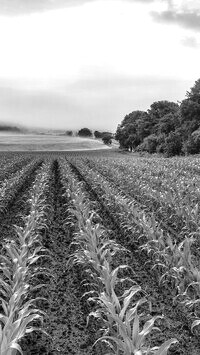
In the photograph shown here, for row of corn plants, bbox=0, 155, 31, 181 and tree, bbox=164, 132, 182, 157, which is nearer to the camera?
row of corn plants, bbox=0, 155, 31, 181

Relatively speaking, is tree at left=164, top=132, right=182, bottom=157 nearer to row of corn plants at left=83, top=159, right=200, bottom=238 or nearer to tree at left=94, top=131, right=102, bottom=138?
row of corn plants at left=83, top=159, right=200, bottom=238

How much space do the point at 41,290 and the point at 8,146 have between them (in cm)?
8329

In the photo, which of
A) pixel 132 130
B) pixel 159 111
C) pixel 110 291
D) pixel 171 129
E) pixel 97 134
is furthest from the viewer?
pixel 97 134

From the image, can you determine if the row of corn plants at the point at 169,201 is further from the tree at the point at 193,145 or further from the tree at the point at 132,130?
the tree at the point at 132,130

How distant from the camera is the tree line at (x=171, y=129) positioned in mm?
51844

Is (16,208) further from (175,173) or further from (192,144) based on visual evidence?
(192,144)

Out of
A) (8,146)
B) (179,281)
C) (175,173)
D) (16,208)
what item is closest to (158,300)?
(179,281)

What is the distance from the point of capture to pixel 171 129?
6712 cm

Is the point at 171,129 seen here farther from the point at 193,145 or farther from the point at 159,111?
the point at 193,145

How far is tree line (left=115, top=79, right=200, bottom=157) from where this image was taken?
51844 millimetres

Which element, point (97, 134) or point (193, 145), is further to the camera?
point (97, 134)

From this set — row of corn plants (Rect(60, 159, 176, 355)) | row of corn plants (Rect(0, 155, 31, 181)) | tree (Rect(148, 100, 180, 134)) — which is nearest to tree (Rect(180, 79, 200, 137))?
tree (Rect(148, 100, 180, 134))

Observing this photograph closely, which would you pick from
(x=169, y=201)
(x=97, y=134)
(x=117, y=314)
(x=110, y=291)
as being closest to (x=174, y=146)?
(x=169, y=201)

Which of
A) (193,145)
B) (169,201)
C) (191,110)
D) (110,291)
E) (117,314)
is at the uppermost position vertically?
(191,110)
